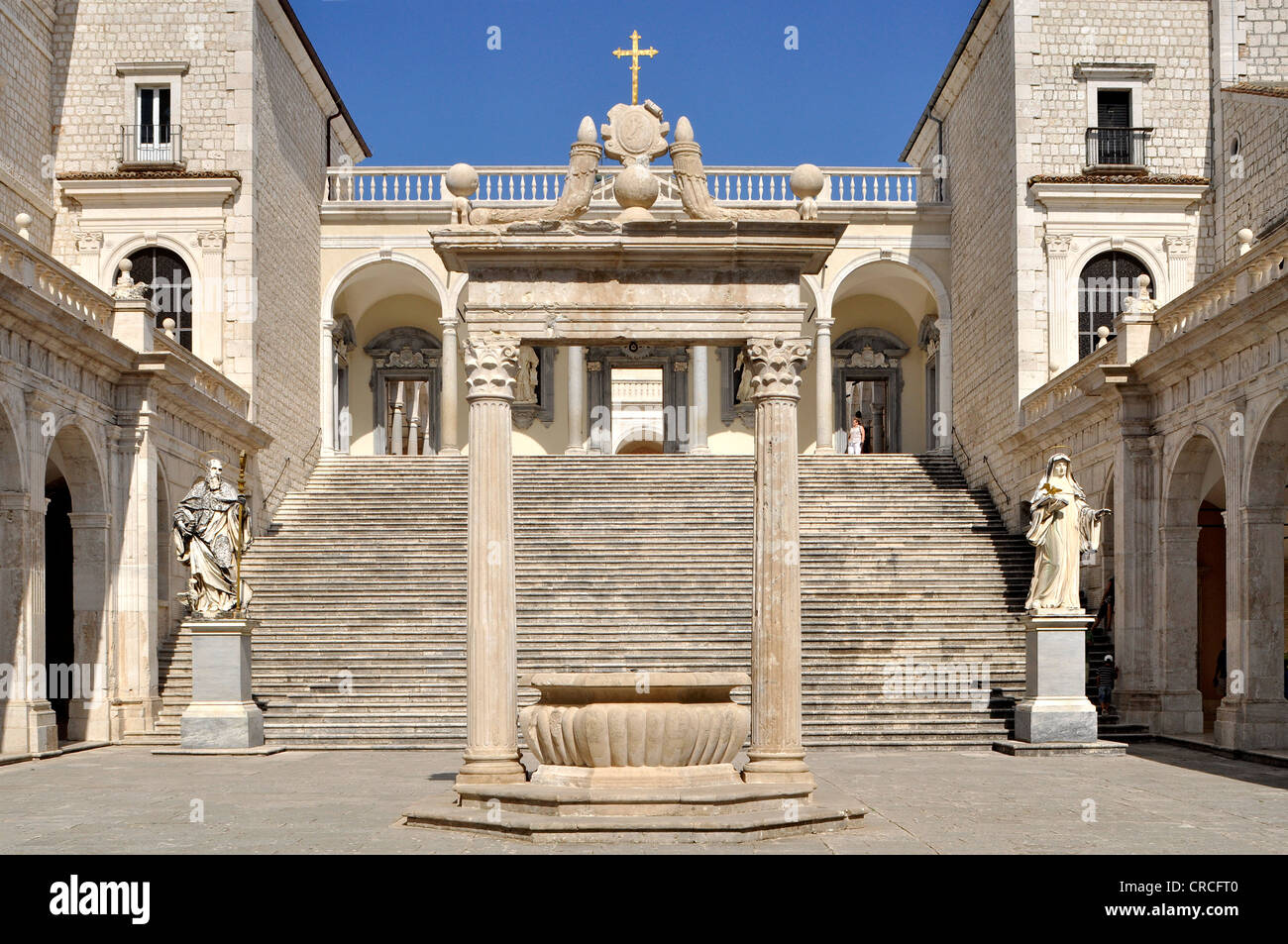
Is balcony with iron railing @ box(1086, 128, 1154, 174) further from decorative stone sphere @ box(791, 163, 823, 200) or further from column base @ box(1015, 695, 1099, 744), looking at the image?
decorative stone sphere @ box(791, 163, 823, 200)

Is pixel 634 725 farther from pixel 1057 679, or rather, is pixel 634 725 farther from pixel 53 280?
pixel 53 280

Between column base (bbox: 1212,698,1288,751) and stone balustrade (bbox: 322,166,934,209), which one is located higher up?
stone balustrade (bbox: 322,166,934,209)

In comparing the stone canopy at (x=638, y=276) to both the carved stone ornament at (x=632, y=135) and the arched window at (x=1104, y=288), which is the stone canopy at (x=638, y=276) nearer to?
the carved stone ornament at (x=632, y=135)

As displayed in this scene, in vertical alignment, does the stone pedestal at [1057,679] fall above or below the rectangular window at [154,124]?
below

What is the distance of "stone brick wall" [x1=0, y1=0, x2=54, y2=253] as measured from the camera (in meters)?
27.8

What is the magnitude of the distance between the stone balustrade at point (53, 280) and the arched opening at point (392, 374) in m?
15.5

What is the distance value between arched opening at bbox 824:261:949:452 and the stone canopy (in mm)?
26405

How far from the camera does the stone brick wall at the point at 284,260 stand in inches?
1196

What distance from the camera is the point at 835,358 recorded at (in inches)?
1582

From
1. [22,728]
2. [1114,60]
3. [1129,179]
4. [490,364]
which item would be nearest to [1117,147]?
[1129,179]

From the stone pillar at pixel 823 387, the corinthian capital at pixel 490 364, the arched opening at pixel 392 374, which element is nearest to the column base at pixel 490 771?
the corinthian capital at pixel 490 364

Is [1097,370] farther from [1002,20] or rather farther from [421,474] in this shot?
[421,474]

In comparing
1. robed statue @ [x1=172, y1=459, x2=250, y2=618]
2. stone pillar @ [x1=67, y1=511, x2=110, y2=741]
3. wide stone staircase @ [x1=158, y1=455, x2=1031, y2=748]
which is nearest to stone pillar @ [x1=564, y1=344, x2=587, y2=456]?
wide stone staircase @ [x1=158, y1=455, x2=1031, y2=748]

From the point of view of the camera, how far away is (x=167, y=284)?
30484mm
